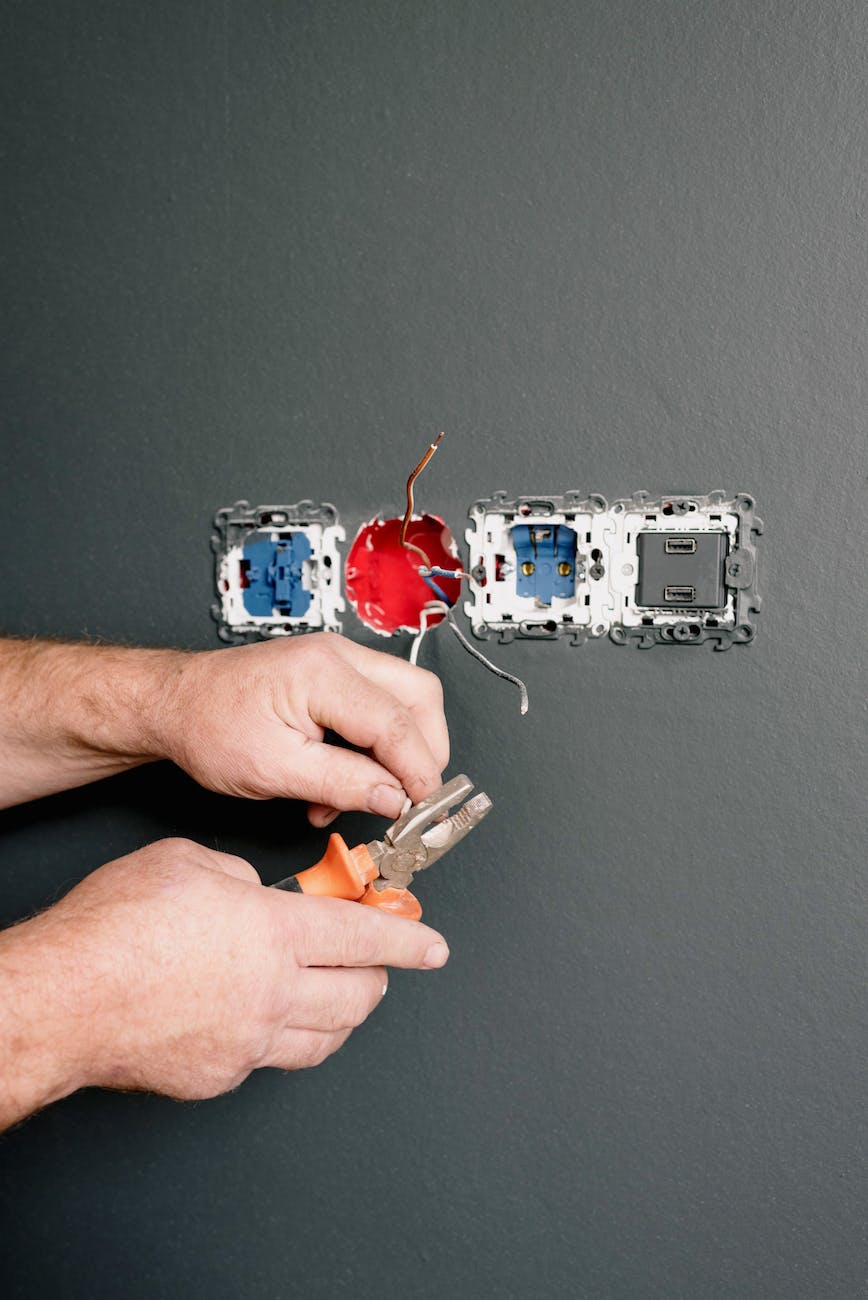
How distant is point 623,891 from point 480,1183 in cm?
37

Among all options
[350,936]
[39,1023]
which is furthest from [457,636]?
[39,1023]

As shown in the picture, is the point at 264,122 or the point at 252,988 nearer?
the point at 252,988

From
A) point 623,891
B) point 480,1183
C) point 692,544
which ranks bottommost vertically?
point 480,1183

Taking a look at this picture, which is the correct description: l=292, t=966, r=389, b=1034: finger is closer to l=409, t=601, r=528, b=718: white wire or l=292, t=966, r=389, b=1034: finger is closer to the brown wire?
l=409, t=601, r=528, b=718: white wire

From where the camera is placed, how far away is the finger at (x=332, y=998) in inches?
29.4

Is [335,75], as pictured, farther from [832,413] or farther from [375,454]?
[832,413]

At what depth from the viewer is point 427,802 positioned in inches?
30.7

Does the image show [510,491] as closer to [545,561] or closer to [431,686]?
[545,561]

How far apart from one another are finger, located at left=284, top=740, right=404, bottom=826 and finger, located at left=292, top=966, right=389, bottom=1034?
140mm

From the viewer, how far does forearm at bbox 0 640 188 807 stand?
36.0 inches

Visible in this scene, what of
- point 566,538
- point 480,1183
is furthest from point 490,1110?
point 566,538

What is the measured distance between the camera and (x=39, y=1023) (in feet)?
2.28

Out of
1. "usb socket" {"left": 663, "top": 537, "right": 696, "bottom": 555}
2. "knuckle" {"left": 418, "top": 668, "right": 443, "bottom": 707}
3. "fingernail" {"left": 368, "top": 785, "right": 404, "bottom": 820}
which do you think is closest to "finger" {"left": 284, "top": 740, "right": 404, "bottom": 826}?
"fingernail" {"left": 368, "top": 785, "right": 404, "bottom": 820}

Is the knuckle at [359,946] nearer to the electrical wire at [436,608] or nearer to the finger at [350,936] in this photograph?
the finger at [350,936]
